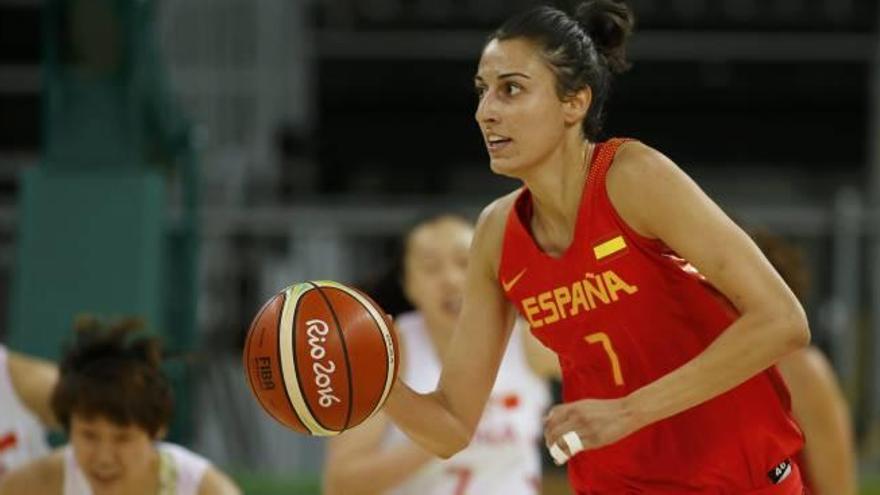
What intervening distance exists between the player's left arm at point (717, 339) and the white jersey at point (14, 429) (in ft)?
7.80

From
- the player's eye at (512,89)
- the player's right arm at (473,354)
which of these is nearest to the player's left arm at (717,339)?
the player's eye at (512,89)

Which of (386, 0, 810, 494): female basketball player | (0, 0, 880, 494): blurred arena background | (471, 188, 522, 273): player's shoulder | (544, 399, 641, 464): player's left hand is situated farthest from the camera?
(0, 0, 880, 494): blurred arena background

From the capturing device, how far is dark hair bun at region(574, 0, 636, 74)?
364 cm

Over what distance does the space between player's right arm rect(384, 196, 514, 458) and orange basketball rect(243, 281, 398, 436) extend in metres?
0.24

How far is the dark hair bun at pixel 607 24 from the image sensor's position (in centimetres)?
364

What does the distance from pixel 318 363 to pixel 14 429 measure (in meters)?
2.02

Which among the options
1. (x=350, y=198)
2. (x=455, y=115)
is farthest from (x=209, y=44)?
(x=455, y=115)

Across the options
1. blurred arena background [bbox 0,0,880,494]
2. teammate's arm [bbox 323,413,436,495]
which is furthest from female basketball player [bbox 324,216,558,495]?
blurred arena background [bbox 0,0,880,494]

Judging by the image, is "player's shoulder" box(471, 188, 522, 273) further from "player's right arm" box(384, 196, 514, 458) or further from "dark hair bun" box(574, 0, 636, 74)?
"dark hair bun" box(574, 0, 636, 74)

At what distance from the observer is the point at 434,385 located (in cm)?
562

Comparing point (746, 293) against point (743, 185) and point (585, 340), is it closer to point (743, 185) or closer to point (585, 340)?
point (585, 340)

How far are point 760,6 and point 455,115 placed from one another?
264cm

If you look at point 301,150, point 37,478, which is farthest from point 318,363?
point 301,150

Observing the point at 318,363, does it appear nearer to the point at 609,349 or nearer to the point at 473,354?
the point at 473,354
